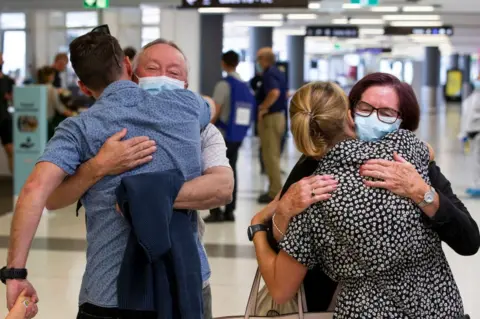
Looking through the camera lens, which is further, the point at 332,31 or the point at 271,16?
the point at 332,31

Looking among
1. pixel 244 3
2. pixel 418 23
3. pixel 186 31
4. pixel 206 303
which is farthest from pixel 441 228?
pixel 418 23

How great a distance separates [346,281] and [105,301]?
633 mm

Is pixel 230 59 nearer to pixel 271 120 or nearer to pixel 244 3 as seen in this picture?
pixel 271 120

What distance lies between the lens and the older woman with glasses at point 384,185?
81.9 inches

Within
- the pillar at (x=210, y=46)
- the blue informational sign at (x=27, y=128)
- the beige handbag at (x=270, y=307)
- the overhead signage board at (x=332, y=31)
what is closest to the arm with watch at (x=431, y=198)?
the beige handbag at (x=270, y=307)

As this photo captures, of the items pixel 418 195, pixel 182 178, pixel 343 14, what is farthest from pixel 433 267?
pixel 343 14

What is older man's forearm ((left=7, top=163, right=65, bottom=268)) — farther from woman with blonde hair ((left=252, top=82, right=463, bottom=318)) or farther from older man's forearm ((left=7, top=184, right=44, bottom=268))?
woman with blonde hair ((left=252, top=82, right=463, bottom=318))

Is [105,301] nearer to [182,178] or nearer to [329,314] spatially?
[182,178]

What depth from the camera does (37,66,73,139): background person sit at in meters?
11.0

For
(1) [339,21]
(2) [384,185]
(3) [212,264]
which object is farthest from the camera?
(1) [339,21]

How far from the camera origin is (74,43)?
2377 millimetres

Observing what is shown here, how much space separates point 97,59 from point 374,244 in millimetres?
900

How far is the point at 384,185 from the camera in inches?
81.1

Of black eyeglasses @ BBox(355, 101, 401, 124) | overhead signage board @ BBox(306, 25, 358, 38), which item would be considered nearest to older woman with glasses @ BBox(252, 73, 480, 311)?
black eyeglasses @ BBox(355, 101, 401, 124)
